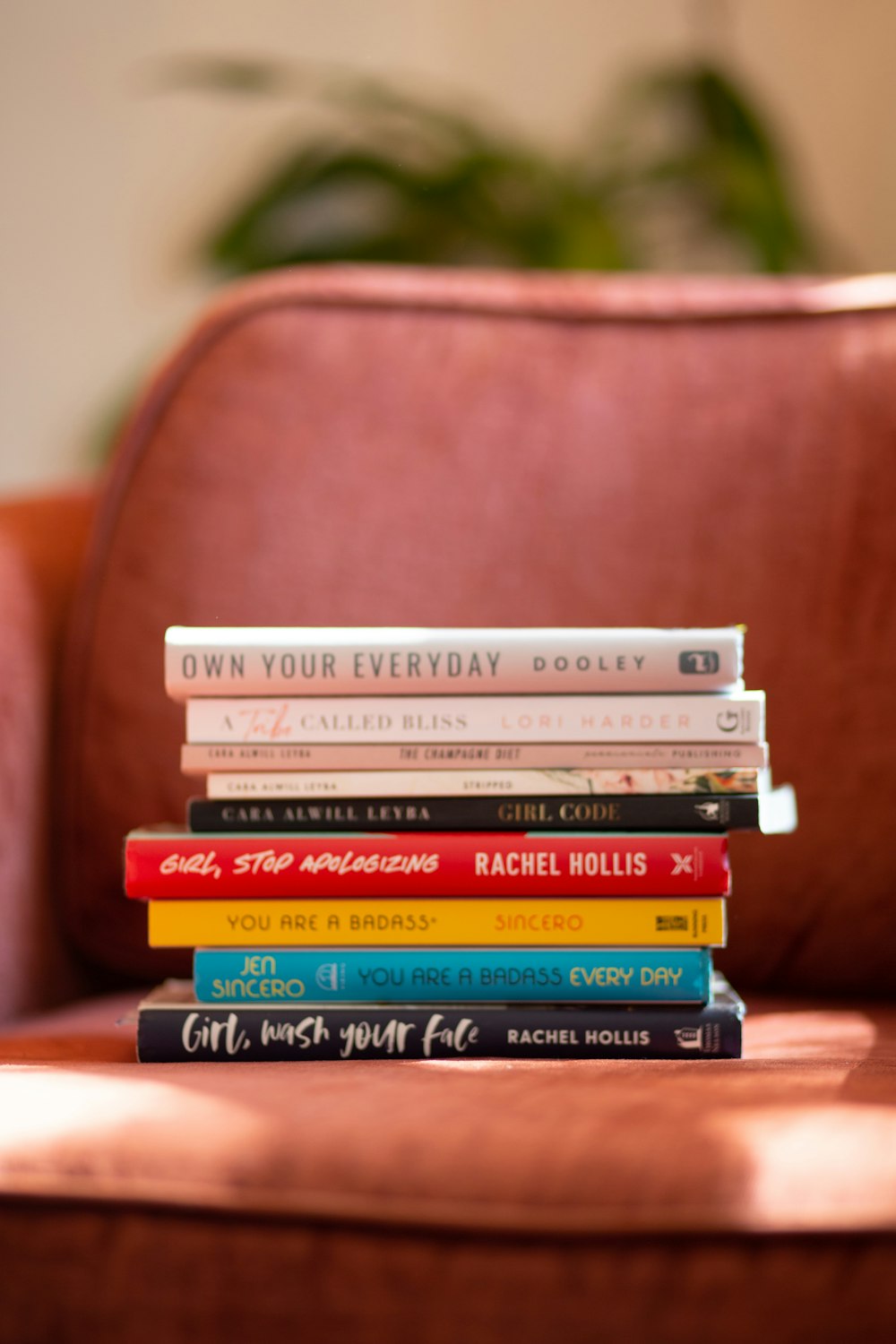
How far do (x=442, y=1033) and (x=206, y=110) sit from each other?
1.36 meters

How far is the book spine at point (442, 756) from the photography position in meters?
0.59

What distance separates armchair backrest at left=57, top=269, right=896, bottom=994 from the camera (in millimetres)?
784

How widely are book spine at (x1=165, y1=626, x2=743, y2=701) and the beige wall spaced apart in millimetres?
1035

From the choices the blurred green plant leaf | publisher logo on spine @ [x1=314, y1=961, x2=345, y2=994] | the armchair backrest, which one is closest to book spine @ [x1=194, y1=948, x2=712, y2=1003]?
publisher logo on spine @ [x1=314, y1=961, x2=345, y2=994]

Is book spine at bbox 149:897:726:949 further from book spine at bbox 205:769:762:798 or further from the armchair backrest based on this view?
the armchair backrest

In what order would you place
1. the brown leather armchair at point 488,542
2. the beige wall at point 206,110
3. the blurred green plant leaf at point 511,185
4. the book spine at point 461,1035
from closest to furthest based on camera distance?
the book spine at point 461,1035 < the brown leather armchair at point 488,542 < the blurred green plant leaf at point 511,185 < the beige wall at point 206,110

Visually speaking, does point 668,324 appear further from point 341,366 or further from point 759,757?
point 759,757

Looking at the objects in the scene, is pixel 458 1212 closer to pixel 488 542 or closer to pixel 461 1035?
pixel 461 1035

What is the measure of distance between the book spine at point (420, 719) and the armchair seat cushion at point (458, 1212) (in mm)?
194

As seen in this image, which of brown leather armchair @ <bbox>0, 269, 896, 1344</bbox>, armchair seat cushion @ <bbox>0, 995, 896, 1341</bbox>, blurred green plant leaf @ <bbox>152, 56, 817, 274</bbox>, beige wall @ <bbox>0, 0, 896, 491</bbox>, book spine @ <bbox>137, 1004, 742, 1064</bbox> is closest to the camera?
armchair seat cushion @ <bbox>0, 995, 896, 1341</bbox>

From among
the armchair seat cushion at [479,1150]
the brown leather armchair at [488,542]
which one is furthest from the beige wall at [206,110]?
the armchair seat cushion at [479,1150]

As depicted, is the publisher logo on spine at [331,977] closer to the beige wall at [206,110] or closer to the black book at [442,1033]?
the black book at [442,1033]

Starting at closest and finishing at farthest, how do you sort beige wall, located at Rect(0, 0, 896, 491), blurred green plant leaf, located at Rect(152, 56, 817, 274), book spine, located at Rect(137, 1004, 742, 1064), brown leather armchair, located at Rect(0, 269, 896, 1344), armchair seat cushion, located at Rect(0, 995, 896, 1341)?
armchair seat cushion, located at Rect(0, 995, 896, 1341) < book spine, located at Rect(137, 1004, 742, 1064) < brown leather armchair, located at Rect(0, 269, 896, 1344) < blurred green plant leaf, located at Rect(152, 56, 817, 274) < beige wall, located at Rect(0, 0, 896, 491)

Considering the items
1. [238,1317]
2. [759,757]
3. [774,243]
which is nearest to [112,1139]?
[238,1317]
